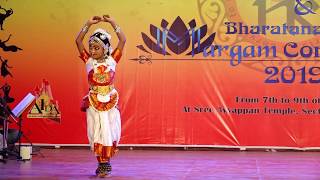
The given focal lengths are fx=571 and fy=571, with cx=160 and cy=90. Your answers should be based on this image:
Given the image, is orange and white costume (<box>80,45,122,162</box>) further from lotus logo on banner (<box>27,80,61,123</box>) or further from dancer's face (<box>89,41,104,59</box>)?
lotus logo on banner (<box>27,80,61,123</box>)

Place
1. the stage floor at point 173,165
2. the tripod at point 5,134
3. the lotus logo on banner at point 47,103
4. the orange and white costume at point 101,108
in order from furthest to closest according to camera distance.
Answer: the lotus logo on banner at point 47,103 < the tripod at point 5,134 < the stage floor at point 173,165 < the orange and white costume at point 101,108

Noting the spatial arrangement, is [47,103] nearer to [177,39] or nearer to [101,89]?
[177,39]

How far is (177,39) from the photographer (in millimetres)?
7855

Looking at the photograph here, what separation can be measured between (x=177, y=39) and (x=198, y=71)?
0.53 m

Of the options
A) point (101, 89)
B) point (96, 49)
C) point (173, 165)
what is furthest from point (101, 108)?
point (173, 165)

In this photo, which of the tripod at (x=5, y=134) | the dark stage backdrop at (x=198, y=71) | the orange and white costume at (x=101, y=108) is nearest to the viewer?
the orange and white costume at (x=101, y=108)

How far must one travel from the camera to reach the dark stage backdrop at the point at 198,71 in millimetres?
7723

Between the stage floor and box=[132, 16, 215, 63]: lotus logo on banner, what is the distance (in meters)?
1.39

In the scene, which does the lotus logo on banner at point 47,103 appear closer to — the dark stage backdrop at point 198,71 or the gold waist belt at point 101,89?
the dark stage backdrop at point 198,71

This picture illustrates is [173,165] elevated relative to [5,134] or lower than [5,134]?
lower

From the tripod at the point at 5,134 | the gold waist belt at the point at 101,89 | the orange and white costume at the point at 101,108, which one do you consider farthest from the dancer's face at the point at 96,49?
the tripod at the point at 5,134

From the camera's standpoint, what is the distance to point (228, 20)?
7.77 m

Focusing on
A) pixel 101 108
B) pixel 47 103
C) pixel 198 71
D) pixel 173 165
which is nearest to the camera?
pixel 101 108

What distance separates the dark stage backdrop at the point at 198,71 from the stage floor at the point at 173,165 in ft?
1.24
